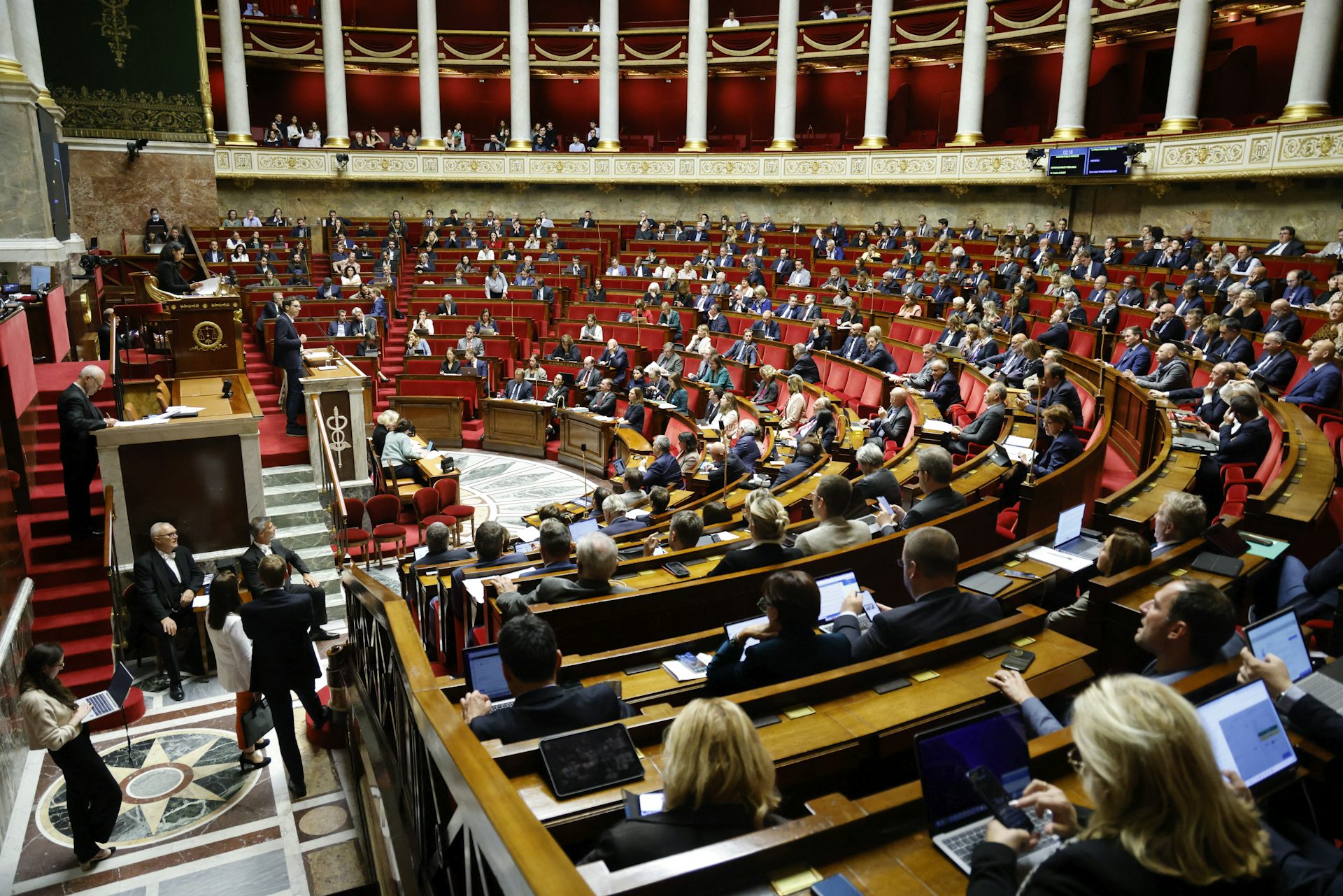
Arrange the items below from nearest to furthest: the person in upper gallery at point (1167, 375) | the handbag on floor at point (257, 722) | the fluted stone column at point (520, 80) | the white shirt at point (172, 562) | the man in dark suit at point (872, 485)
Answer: the handbag on floor at point (257, 722) < the man in dark suit at point (872, 485) < the white shirt at point (172, 562) < the person in upper gallery at point (1167, 375) < the fluted stone column at point (520, 80)

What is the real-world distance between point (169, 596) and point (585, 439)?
6467mm

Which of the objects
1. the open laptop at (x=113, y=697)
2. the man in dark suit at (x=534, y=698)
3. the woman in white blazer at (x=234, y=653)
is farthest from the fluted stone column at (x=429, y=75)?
the man in dark suit at (x=534, y=698)

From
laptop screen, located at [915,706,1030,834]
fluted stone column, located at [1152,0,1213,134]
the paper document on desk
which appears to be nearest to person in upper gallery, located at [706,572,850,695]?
laptop screen, located at [915,706,1030,834]

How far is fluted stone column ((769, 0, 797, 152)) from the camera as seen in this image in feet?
69.3

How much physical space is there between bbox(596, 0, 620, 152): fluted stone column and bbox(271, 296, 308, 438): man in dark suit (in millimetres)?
12916

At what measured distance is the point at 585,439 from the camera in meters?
12.6

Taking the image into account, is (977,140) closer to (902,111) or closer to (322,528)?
(902,111)

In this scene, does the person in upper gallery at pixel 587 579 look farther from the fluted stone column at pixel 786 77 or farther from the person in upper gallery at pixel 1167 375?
the fluted stone column at pixel 786 77

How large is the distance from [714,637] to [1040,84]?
75.4ft

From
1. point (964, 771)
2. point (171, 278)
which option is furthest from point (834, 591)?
point (171, 278)

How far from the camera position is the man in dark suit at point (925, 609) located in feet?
11.0

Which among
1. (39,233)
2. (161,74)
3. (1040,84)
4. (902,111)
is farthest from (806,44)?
(39,233)

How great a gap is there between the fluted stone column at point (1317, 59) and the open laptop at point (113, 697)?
52.9ft

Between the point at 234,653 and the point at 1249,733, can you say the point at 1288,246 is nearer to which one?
the point at 1249,733
